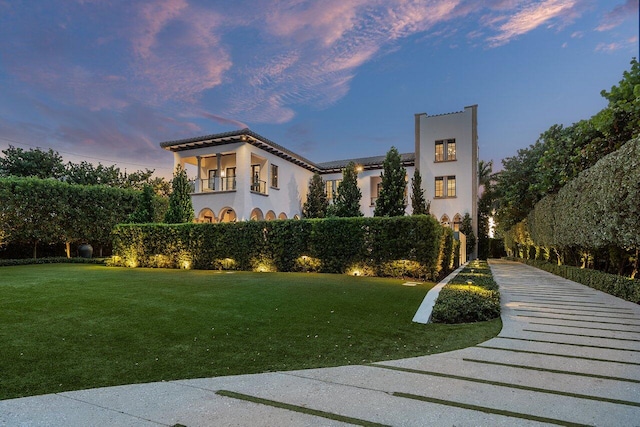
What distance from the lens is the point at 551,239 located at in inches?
593

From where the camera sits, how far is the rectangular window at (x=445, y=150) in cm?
2563

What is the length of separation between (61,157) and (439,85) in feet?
115

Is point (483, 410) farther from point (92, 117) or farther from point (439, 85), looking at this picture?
point (92, 117)

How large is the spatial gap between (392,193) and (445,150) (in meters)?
12.6

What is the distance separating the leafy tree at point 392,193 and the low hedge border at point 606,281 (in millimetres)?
7123

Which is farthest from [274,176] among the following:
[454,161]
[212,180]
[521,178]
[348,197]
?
[521,178]

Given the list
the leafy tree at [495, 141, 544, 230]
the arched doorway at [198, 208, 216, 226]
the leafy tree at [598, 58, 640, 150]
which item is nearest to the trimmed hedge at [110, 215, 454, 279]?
the leafy tree at [598, 58, 640, 150]

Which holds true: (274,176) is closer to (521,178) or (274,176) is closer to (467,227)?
(467,227)

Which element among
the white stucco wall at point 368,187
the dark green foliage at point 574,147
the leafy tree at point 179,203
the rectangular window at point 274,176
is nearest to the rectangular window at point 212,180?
the rectangular window at point 274,176

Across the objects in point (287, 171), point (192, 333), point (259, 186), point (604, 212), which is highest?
point (287, 171)

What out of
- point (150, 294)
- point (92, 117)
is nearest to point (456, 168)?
point (150, 294)

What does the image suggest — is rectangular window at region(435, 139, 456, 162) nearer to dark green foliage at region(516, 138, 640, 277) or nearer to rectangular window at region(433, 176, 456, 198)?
rectangular window at region(433, 176, 456, 198)

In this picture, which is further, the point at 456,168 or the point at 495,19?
the point at 456,168

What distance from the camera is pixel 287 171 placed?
25.5 metres
